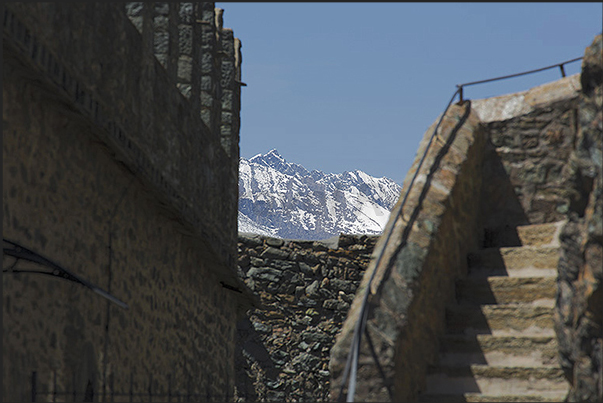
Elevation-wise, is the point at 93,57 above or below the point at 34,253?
above

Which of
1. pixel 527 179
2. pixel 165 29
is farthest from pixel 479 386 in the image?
pixel 165 29

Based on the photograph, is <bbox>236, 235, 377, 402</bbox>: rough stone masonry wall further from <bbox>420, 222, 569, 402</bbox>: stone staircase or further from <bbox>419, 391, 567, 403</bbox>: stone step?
<bbox>419, 391, 567, 403</bbox>: stone step

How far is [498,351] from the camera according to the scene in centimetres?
643

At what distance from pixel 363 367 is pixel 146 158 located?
11.0 ft

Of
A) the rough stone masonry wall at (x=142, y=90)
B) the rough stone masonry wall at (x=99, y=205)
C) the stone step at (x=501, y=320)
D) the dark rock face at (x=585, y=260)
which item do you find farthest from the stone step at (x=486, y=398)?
the rough stone masonry wall at (x=142, y=90)

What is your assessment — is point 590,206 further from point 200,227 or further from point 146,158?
point 200,227

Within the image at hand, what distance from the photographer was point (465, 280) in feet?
23.3

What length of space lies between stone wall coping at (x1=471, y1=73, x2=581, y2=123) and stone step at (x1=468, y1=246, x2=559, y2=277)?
1.34 metres

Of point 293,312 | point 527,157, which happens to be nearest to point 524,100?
point 527,157

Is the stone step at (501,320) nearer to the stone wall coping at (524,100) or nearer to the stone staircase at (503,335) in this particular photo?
the stone staircase at (503,335)

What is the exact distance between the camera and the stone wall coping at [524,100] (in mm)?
7844

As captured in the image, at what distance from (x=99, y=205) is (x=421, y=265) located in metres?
2.74

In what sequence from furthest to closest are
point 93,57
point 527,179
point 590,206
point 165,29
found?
point 165,29 → point 527,179 → point 93,57 → point 590,206

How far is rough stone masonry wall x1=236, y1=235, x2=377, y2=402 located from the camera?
666 inches
